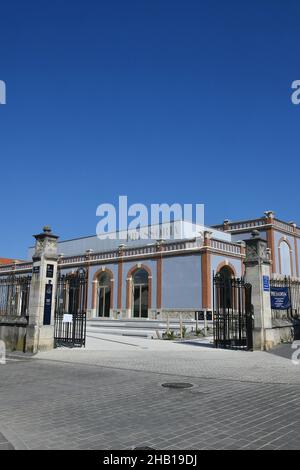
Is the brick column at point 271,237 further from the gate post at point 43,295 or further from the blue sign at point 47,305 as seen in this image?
the blue sign at point 47,305

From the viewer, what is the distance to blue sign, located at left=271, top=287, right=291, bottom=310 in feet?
51.8

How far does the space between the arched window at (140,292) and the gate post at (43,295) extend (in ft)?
54.6

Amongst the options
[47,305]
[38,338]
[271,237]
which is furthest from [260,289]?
[271,237]

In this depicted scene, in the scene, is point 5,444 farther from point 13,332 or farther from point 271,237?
point 271,237

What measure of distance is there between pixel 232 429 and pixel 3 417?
3.15 metres

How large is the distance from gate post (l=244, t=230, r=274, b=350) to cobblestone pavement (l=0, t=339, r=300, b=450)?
2.81 meters

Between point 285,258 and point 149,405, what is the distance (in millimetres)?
29836

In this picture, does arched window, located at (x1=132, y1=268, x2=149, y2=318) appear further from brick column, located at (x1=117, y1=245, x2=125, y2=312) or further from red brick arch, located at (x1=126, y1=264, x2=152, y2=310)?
brick column, located at (x1=117, y1=245, x2=125, y2=312)

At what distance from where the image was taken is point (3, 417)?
5781 mm

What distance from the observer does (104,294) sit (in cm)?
3422

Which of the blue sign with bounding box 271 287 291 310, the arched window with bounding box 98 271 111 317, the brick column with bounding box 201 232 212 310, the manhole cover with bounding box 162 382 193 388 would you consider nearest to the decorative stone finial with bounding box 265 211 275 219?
the brick column with bounding box 201 232 212 310

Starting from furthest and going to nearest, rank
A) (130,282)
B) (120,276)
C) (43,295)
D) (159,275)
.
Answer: (120,276) < (130,282) < (159,275) < (43,295)

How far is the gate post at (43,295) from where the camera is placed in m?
14.4
